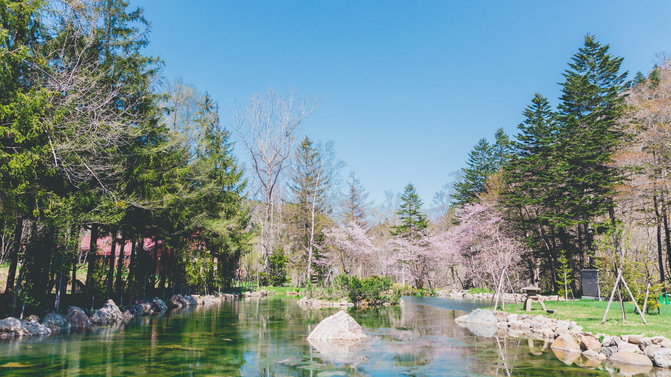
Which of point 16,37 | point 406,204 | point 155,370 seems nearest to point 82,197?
point 16,37

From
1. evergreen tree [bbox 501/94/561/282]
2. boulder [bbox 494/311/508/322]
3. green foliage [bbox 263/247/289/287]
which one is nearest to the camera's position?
boulder [bbox 494/311/508/322]

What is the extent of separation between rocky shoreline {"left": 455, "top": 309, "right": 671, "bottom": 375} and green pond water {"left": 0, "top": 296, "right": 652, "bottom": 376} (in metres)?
0.45

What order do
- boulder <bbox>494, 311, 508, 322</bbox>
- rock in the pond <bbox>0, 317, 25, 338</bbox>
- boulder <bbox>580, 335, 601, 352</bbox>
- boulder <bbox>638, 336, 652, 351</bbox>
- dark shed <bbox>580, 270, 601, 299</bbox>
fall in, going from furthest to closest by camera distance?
dark shed <bbox>580, 270, 601, 299</bbox> < boulder <bbox>494, 311, 508, 322</bbox> < rock in the pond <bbox>0, 317, 25, 338</bbox> < boulder <bbox>580, 335, 601, 352</bbox> < boulder <bbox>638, 336, 652, 351</bbox>

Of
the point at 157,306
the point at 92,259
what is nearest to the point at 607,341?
the point at 92,259

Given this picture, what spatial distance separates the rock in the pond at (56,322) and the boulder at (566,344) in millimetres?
13087

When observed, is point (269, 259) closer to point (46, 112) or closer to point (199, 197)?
point (199, 197)

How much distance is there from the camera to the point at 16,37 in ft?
31.6

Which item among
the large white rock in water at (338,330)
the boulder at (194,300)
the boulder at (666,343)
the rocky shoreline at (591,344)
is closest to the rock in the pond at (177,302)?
the boulder at (194,300)

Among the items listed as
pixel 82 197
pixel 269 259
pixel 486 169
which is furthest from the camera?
pixel 486 169

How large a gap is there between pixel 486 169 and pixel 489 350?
32.2 metres

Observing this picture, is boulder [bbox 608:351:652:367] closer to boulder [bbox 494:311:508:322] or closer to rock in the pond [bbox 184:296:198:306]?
boulder [bbox 494:311:508:322]

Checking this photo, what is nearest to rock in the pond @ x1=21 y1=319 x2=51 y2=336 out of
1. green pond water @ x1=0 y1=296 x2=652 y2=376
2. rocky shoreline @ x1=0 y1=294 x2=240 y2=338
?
rocky shoreline @ x1=0 y1=294 x2=240 y2=338

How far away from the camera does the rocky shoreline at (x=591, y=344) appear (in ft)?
22.2

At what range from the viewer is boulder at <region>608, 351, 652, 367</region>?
6.80m
